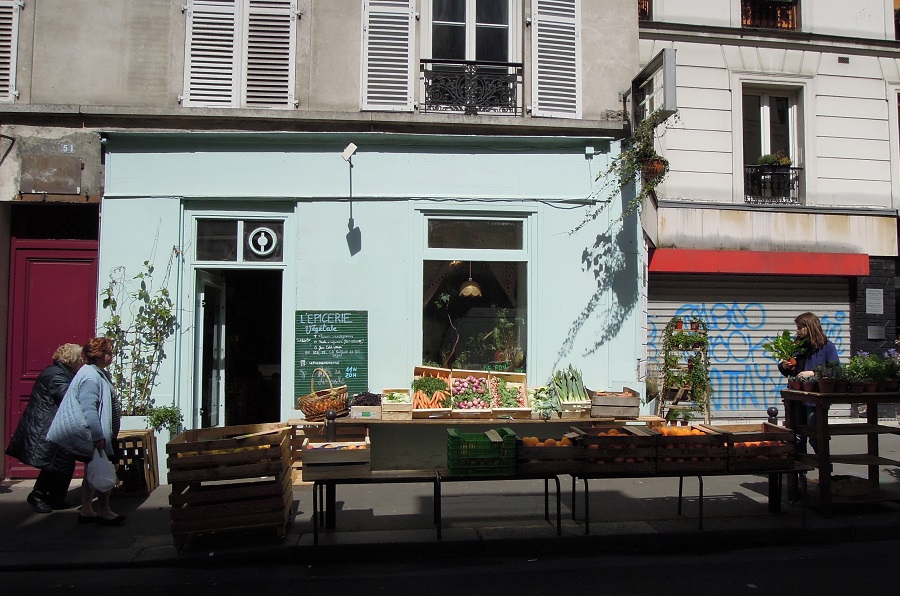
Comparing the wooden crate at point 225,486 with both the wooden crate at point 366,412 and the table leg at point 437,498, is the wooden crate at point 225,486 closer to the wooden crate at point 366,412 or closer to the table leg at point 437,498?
the table leg at point 437,498

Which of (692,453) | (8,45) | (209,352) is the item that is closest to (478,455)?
(692,453)

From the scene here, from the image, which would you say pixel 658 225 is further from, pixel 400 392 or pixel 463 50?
pixel 400 392

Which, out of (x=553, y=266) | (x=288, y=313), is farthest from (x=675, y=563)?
(x=288, y=313)

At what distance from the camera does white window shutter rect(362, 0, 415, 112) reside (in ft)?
29.9

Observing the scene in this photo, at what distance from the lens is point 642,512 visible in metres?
6.99

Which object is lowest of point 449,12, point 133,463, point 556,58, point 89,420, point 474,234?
point 133,463

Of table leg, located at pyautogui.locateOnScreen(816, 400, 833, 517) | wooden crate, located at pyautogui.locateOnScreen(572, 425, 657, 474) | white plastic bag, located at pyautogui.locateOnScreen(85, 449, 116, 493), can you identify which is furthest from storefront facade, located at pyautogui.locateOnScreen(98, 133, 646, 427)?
wooden crate, located at pyautogui.locateOnScreen(572, 425, 657, 474)

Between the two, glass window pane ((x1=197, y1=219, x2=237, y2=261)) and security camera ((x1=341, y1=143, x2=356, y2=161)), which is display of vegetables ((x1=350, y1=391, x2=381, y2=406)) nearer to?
glass window pane ((x1=197, y1=219, x2=237, y2=261))

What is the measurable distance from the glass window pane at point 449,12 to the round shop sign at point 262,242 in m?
3.69

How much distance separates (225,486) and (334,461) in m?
0.95

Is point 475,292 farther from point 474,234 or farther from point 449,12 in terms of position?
point 449,12

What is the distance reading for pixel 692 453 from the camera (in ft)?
21.0

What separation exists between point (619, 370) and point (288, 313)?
14.1ft

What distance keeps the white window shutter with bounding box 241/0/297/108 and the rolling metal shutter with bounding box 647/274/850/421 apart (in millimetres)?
6237
